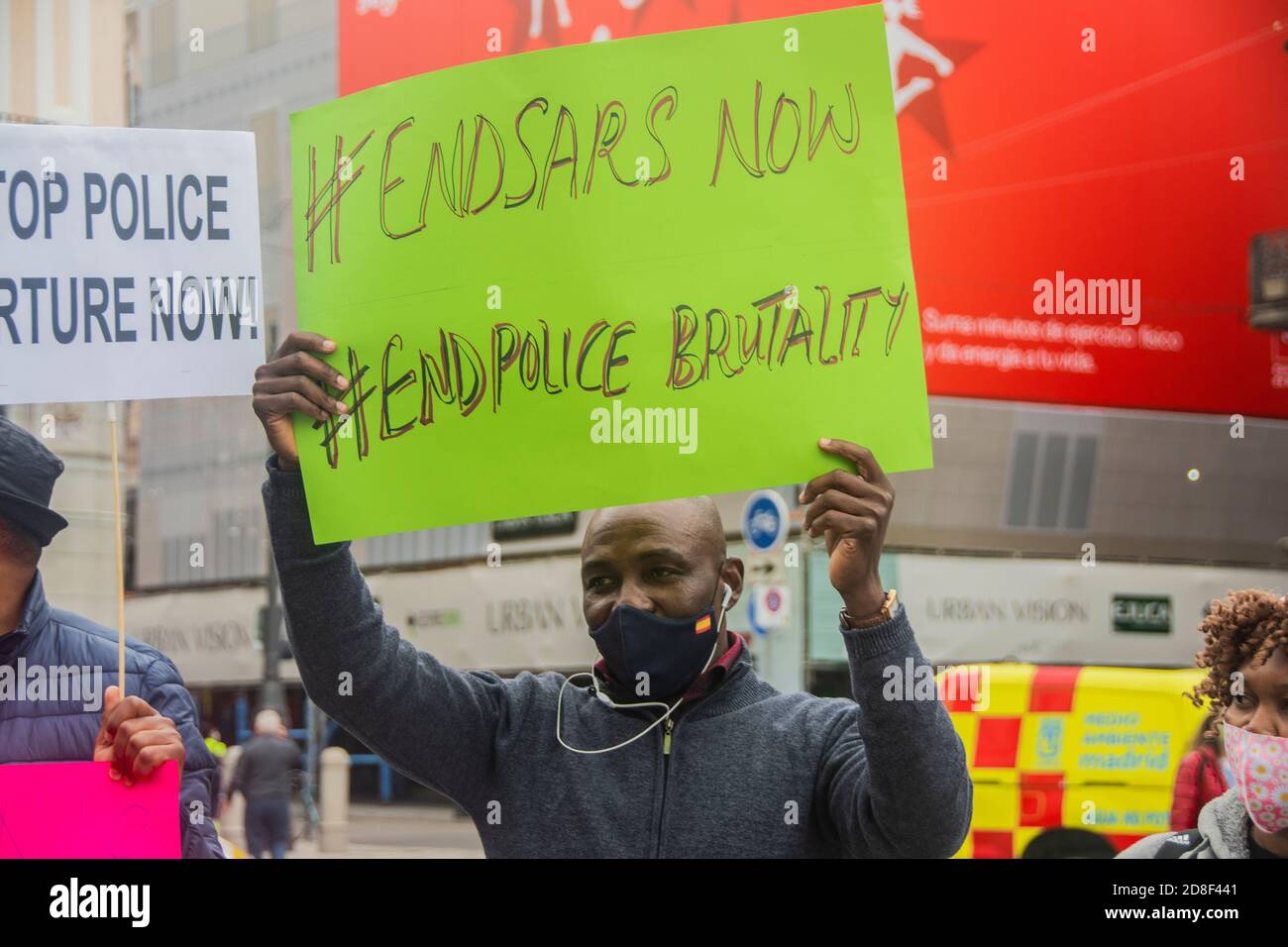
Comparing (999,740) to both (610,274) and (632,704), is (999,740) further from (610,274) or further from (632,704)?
(610,274)

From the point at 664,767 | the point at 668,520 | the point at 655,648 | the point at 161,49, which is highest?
the point at 161,49

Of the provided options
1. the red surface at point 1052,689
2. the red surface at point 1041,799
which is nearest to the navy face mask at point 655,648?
the red surface at point 1041,799

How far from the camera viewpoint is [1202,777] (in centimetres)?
215

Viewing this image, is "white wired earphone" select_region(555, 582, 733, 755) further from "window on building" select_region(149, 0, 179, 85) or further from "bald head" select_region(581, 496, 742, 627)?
"window on building" select_region(149, 0, 179, 85)

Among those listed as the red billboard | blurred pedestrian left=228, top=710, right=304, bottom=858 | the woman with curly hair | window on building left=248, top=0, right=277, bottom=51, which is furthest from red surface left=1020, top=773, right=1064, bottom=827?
window on building left=248, top=0, right=277, bottom=51

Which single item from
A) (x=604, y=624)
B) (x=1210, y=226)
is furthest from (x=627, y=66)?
(x=1210, y=226)

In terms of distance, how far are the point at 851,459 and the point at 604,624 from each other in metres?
0.35

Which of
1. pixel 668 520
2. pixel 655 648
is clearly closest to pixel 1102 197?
pixel 668 520

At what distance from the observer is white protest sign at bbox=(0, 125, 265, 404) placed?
76.6 inches

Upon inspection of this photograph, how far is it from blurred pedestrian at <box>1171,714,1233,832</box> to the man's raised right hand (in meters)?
1.23

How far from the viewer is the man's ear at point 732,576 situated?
183 cm

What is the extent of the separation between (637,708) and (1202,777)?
888mm

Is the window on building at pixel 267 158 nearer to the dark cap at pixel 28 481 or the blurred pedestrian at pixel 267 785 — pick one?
the dark cap at pixel 28 481

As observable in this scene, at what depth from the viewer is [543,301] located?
1.84 metres
